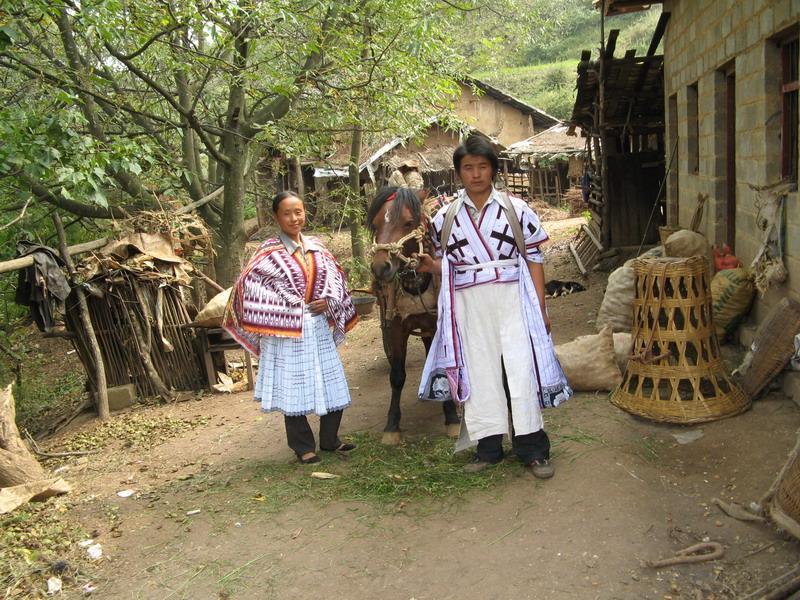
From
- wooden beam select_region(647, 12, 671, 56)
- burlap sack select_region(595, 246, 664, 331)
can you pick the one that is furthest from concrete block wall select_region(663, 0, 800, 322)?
burlap sack select_region(595, 246, 664, 331)

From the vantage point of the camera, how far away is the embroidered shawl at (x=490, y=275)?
12.0 feet

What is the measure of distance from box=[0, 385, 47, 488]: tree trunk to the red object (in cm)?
535

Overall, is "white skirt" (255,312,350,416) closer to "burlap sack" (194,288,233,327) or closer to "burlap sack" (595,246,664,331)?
"burlap sack" (194,288,233,327)

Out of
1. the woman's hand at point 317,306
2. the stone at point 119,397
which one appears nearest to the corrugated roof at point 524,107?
the stone at point 119,397

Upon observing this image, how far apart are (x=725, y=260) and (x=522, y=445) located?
303 cm

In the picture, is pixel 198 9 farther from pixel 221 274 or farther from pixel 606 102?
pixel 606 102

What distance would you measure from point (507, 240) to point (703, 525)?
1654 millimetres

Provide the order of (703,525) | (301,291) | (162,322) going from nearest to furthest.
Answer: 1. (703,525)
2. (301,291)
3. (162,322)

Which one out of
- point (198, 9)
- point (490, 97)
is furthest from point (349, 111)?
point (490, 97)

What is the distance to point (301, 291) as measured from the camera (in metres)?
4.15

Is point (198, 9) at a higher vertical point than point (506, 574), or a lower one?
higher

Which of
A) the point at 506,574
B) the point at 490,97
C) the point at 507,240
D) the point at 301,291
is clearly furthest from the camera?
the point at 490,97

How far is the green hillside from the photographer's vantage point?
33.7m

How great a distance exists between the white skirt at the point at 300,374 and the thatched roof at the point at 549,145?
20229 mm
